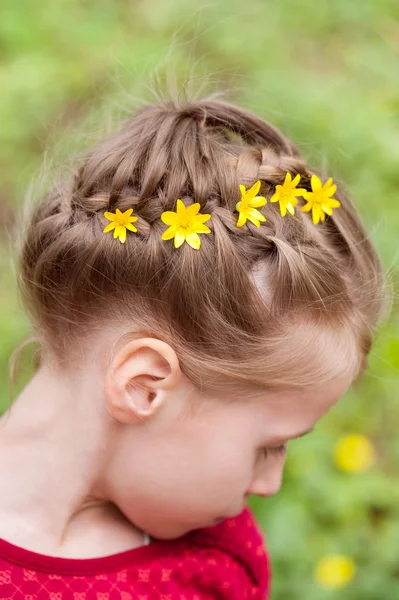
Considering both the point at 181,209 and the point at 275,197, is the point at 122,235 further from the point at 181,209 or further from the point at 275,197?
the point at 275,197

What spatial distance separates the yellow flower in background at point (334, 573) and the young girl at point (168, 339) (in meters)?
0.65

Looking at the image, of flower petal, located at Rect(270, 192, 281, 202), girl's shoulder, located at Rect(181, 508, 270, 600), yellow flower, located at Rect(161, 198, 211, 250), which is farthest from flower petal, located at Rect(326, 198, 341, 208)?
girl's shoulder, located at Rect(181, 508, 270, 600)

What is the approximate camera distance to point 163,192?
1347 mm

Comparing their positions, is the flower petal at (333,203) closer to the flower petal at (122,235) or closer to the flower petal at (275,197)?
the flower petal at (275,197)

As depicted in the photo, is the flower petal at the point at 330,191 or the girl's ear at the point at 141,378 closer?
the girl's ear at the point at 141,378

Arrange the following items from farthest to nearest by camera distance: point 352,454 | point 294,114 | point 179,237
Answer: point 294,114
point 352,454
point 179,237

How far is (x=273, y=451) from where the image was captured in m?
1.50

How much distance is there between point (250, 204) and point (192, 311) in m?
0.16

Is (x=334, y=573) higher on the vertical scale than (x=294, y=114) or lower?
lower

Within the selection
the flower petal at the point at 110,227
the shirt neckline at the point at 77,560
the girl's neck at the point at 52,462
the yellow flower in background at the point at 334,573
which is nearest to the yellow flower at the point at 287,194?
the flower petal at the point at 110,227

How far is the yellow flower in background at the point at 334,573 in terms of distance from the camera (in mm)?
2090

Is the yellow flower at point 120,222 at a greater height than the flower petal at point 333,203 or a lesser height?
lesser

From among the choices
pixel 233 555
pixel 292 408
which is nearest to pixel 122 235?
pixel 292 408

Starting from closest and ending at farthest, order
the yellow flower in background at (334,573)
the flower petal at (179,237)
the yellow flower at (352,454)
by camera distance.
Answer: the flower petal at (179,237) < the yellow flower in background at (334,573) < the yellow flower at (352,454)
